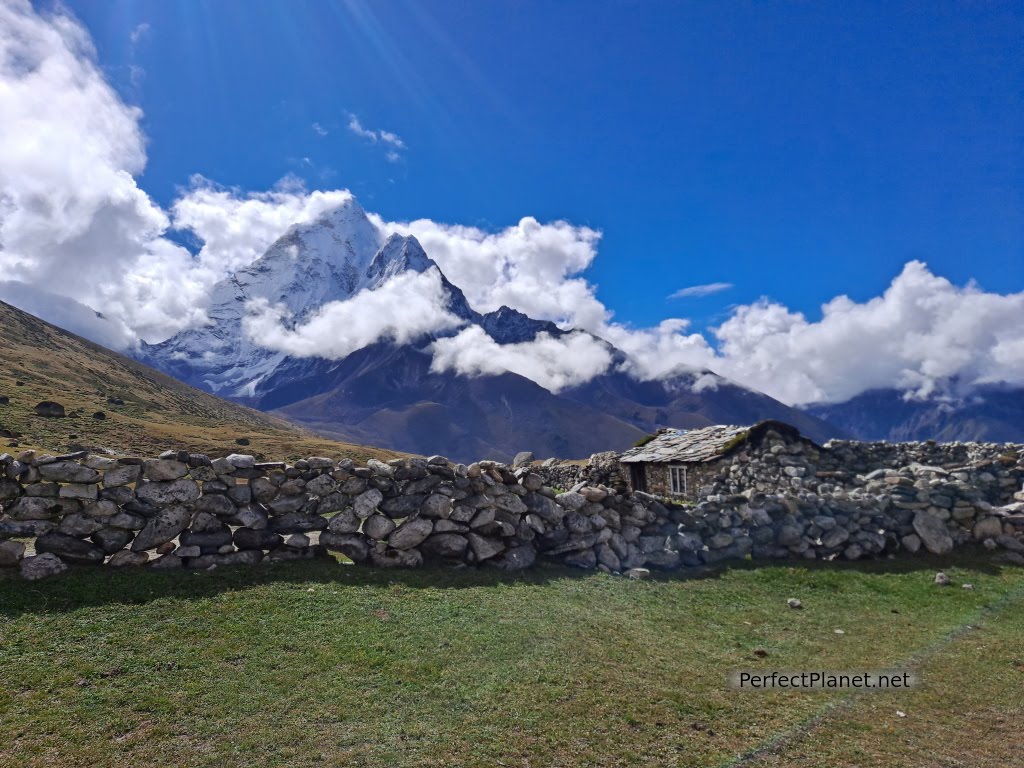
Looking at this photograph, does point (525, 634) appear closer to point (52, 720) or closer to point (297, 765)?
point (297, 765)

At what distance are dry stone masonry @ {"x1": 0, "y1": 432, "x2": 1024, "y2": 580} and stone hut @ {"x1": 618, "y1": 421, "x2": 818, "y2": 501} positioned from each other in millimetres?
7474

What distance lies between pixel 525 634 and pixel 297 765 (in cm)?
412

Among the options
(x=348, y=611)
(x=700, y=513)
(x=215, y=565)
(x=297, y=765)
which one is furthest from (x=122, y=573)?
(x=700, y=513)

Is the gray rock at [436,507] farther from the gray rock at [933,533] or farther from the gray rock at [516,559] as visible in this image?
the gray rock at [933,533]

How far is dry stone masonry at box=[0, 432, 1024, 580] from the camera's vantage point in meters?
10.1

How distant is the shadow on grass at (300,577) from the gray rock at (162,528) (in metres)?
0.55

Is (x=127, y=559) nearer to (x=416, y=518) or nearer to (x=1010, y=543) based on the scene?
(x=416, y=518)

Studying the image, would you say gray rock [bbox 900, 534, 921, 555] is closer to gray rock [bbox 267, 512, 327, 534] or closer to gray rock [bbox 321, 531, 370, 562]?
gray rock [bbox 321, 531, 370, 562]

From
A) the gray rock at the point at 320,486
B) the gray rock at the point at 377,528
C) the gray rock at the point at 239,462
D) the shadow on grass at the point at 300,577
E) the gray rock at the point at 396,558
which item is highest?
the gray rock at the point at 239,462

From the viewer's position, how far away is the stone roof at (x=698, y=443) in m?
25.3

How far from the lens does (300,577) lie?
1024 cm

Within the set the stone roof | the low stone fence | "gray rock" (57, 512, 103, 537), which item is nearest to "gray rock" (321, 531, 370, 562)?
the low stone fence

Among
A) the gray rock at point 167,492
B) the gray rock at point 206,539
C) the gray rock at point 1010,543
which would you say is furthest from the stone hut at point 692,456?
the gray rock at point 167,492

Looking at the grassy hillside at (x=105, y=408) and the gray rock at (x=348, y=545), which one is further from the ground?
the grassy hillside at (x=105, y=408)
